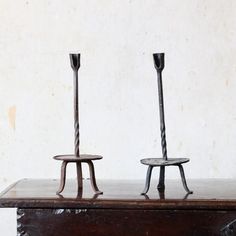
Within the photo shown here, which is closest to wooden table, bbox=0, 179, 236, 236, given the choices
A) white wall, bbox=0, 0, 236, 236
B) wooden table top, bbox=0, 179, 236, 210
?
wooden table top, bbox=0, 179, 236, 210

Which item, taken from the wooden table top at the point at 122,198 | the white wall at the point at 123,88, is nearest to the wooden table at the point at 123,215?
the wooden table top at the point at 122,198

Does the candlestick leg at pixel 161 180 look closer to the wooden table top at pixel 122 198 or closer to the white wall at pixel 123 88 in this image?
the wooden table top at pixel 122 198

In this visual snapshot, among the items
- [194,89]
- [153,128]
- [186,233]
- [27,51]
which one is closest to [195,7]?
[194,89]

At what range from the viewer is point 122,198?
0.94 meters

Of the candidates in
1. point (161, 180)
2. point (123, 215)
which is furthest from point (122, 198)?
point (161, 180)

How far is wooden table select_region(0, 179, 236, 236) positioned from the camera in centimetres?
92

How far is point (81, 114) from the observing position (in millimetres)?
1291

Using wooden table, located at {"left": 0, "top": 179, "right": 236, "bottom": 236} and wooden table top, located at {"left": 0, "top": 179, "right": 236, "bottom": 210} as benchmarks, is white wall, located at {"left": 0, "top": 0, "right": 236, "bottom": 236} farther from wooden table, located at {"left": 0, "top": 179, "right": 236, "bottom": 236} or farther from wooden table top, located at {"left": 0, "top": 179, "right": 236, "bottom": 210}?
wooden table, located at {"left": 0, "top": 179, "right": 236, "bottom": 236}

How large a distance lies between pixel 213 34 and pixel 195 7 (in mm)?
77

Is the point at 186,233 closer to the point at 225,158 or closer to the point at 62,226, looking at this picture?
the point at 62,226

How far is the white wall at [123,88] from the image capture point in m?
1.29

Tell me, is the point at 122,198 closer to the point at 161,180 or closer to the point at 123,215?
the point at 123,215

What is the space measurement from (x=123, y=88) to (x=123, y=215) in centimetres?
42

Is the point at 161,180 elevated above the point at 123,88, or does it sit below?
below
